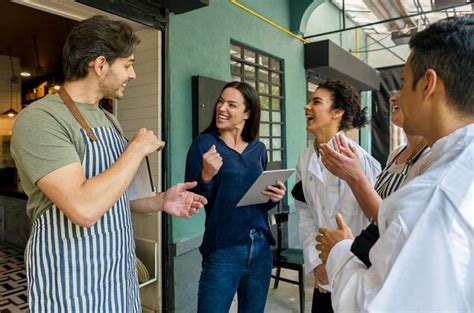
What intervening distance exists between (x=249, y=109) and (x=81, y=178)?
107cm

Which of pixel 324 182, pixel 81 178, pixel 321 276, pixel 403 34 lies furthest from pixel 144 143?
pixel 403 34

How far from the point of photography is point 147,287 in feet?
8.40

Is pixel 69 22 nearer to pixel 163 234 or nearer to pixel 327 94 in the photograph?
pixel 163 234

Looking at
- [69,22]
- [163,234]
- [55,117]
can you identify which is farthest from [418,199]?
[69,22]

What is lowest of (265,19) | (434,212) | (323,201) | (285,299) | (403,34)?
(285,299)

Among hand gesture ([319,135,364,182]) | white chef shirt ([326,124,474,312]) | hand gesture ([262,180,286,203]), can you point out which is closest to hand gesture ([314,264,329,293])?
hand gesture ([262,180,286,203])

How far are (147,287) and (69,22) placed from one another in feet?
8.96

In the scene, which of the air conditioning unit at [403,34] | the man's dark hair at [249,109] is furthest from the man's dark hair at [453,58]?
the air conditioning unit at [403,34]

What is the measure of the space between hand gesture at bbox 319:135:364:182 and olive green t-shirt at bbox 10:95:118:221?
2.96 feet

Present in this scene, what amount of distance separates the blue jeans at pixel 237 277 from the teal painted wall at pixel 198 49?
101cm

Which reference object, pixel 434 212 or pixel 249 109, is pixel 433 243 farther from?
pixel 249 109

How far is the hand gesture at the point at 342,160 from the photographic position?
131 cm

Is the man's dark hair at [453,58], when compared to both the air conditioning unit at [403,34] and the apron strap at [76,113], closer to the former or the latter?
the apron strap at [76,113]

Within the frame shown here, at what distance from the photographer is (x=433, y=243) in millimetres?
627
